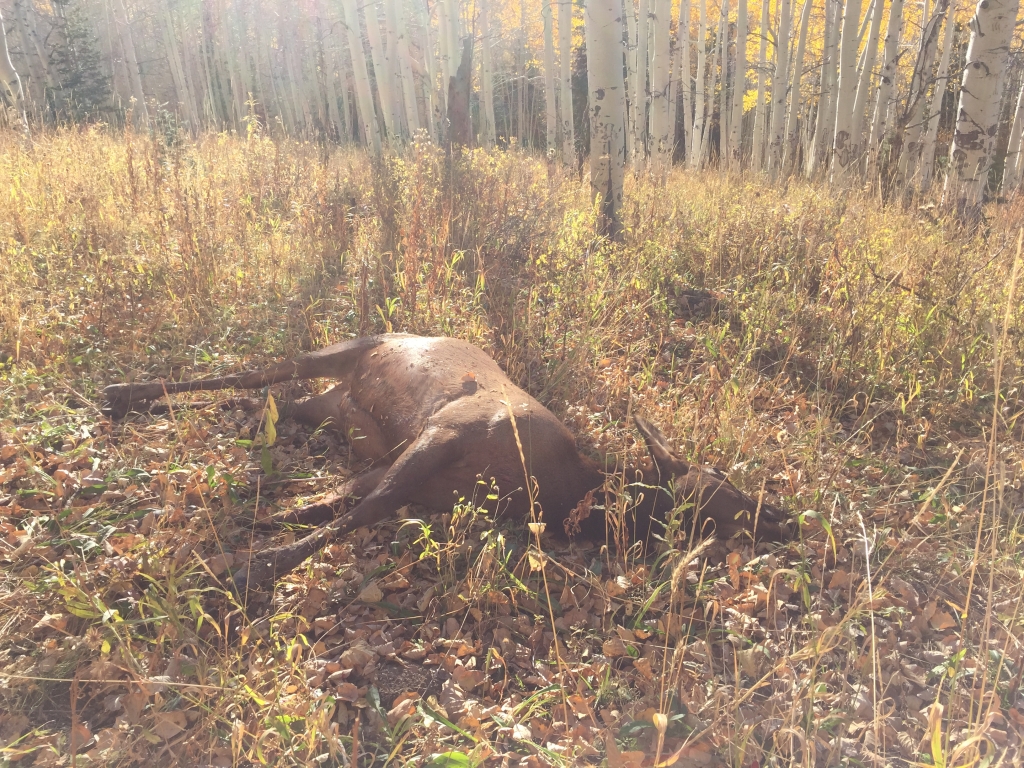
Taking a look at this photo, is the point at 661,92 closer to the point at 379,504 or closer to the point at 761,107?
the point at 761,107

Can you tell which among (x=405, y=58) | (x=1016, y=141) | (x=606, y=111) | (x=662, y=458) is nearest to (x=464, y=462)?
(x=662, y=458)

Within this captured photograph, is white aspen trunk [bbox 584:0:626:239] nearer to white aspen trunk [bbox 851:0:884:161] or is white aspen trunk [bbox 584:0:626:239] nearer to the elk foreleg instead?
the elk foreleg

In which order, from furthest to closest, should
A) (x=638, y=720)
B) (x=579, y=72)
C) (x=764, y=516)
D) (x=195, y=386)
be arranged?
(x=579, y=72)
(x=195, y=386)
(x=764, y=516)
(x=638, y=720)

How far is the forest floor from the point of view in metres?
1.69

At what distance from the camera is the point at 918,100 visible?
25.1ft

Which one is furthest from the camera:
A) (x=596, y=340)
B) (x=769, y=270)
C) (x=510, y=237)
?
(x=510, y=237)

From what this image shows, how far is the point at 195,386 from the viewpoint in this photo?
2.97m

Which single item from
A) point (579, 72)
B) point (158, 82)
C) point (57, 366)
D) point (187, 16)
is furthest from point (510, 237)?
point (158, 82)

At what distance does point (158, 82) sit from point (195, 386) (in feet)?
131

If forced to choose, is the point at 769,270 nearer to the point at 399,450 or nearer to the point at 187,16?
the point at 399,450

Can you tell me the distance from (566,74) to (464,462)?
39.7 ft

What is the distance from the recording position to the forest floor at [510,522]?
66.5 inches

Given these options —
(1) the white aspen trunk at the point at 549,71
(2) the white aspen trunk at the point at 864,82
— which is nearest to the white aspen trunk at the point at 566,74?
(1) the white aspen trunk at the point at 549,71

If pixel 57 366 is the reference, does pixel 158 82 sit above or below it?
above
